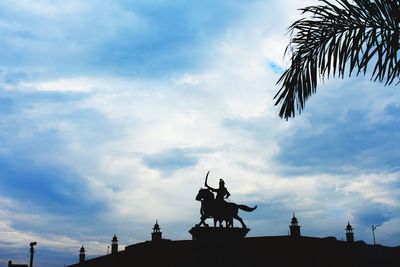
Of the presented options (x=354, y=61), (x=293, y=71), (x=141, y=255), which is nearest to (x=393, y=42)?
(x=354, y=61)

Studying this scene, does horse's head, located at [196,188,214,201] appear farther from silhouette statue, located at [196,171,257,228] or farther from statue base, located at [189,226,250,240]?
statue base, located at [189,226,250,240]

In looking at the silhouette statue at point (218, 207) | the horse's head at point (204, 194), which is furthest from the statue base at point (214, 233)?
the horse's head at point (204, 194)

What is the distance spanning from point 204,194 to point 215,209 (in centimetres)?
83

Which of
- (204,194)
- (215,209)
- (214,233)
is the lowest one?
(214,233)

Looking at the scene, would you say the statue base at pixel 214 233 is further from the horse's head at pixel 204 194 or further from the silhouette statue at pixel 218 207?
the horse's head at pixel 204 194

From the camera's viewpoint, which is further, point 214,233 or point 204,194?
point 204,194

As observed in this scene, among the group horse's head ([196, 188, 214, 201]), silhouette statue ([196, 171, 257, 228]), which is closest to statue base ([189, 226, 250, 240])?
silhouette statue ([196, 171, 257, 228])

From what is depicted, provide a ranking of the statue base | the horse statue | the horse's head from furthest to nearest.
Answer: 1. the horse's head
2. the horse statue
3. the statue base

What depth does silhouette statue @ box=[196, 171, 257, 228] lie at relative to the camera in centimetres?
1916

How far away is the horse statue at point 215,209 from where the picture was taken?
19.1m

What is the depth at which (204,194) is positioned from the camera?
19594 millimetres

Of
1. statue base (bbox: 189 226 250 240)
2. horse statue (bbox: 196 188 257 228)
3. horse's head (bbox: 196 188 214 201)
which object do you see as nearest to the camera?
statue base (bbox: 189 226 250 240)

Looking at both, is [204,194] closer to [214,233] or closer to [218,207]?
[218,207]

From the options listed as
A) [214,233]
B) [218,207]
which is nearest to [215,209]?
[218,207]
